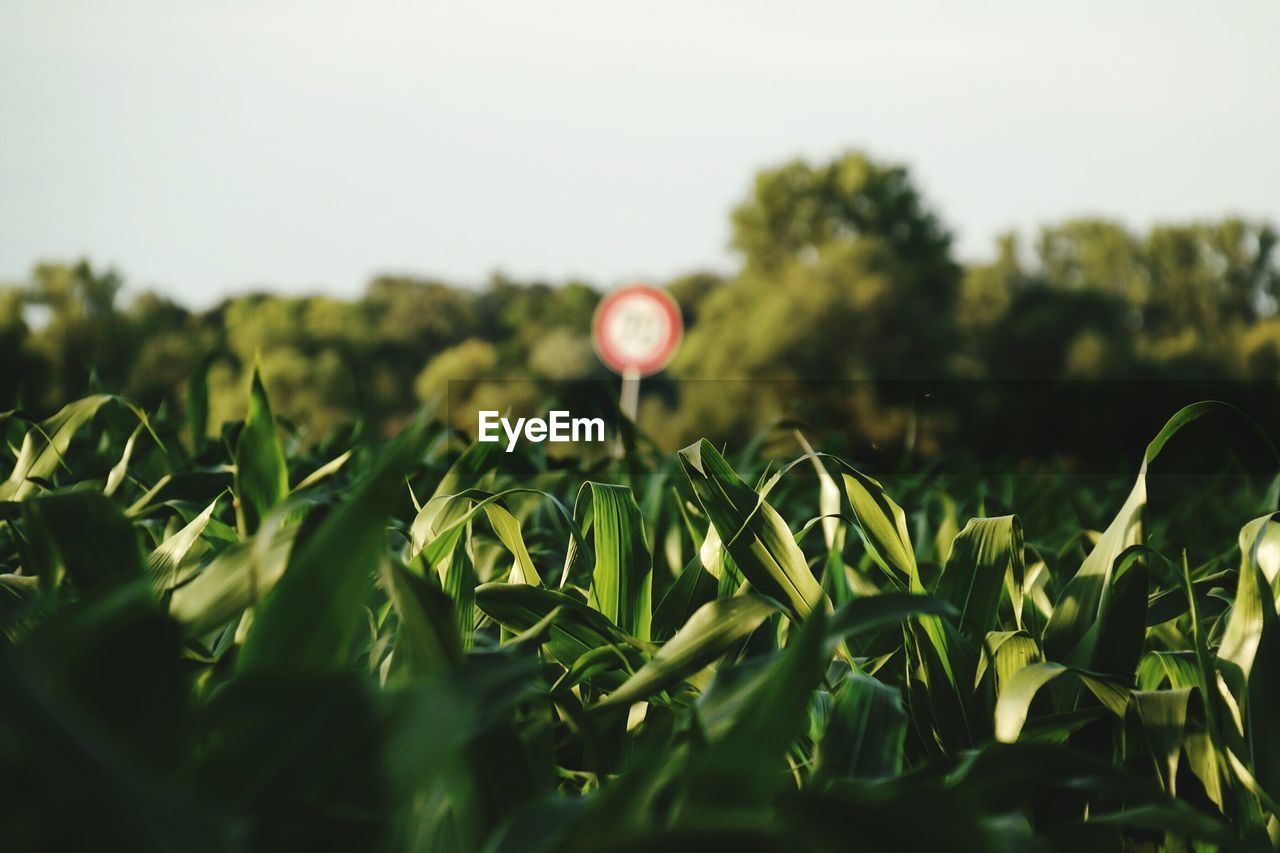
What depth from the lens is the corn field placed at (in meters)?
0.29

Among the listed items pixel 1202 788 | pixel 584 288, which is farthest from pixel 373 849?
pixel 584 288

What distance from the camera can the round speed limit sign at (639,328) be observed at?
26.7 feet

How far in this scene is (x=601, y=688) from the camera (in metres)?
0.61

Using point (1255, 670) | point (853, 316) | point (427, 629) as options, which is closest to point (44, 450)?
point (427, 629)

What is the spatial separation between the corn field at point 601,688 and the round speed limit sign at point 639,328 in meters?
6.89

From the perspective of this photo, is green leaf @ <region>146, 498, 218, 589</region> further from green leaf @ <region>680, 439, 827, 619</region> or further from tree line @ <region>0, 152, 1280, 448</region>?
tree line @ <region>0, 152, 1280, 448</region>

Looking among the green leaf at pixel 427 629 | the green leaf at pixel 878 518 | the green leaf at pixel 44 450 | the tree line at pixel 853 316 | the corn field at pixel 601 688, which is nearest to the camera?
the corn field at pixel 601 688

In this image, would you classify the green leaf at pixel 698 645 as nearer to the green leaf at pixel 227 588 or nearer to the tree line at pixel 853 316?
the green leaf at pixel 227 588

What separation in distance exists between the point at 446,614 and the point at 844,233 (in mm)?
33044

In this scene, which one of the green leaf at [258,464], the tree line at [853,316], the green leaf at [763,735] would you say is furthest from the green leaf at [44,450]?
the tree line at [853,316]

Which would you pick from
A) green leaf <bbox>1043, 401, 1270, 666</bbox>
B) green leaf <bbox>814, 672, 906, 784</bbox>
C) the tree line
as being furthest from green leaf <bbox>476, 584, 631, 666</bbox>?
the tree line

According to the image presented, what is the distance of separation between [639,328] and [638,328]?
0.08 feet

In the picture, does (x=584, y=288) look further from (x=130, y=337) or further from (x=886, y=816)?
(x=886, y=816)

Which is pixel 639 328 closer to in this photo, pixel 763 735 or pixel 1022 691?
A: pixel 1022 691
